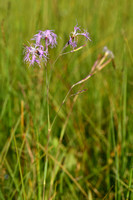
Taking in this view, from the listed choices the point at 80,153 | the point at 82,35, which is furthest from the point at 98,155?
the point at 82,35

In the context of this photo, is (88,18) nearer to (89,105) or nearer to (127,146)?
(89,105)

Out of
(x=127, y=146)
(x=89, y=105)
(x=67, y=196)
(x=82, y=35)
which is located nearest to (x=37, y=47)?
(x=82, y=35)

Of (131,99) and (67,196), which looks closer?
(67,196)

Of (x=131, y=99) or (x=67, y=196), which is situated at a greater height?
(x=131, y=99)

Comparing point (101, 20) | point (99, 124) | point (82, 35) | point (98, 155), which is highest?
point (101, 20)

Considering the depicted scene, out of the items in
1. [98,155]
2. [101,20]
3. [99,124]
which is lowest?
[98,155]

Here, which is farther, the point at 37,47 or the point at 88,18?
the point at 88,18

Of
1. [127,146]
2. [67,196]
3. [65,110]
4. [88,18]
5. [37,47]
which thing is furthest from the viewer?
[88,18]

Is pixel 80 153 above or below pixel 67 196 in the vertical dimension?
above

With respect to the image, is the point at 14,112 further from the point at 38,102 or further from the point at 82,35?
the point at 82,35

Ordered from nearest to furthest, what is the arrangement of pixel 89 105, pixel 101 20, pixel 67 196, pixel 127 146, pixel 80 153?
1. pixel 67 196
2. pixel 127 146
3. pixel 80 153
4. pixel 89 105
5. pixel 101 20
